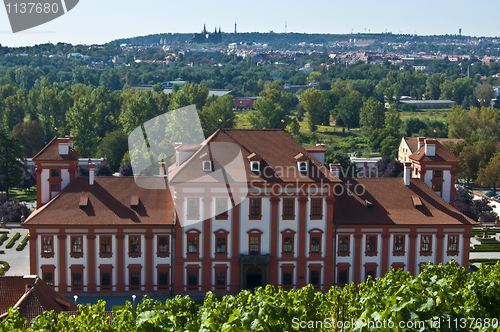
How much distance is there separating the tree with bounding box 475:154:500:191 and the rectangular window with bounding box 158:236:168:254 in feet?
216

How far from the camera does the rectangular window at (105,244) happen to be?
53.2 meters

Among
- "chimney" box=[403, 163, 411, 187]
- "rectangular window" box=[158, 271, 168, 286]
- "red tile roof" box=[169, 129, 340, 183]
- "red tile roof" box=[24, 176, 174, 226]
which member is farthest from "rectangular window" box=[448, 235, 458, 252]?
"rectangular window" box=[158, 271, 168, 286]

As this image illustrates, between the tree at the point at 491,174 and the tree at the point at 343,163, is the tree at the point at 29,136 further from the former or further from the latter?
the tree at the point at 491,174

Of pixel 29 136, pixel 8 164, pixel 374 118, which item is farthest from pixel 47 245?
pixel 374 118

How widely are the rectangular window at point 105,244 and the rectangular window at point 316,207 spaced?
53.3ft

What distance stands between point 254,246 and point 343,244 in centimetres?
725

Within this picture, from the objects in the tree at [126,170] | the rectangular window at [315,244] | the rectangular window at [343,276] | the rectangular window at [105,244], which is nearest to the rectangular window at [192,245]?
the rectangular window at [105,244]

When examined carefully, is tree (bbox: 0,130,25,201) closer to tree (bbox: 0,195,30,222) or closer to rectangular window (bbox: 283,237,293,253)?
tree (bbox: 0,195,30,222)

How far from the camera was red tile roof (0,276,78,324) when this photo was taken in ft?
127

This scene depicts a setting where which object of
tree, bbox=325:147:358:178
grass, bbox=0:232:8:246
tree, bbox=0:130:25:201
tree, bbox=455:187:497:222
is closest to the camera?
grass, bbox=0:232:8:246

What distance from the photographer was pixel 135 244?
53.4 metres

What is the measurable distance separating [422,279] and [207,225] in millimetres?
24223

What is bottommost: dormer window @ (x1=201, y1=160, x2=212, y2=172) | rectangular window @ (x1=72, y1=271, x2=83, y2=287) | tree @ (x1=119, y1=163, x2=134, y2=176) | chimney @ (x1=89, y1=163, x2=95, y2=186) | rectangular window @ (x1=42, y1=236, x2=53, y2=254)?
rectangular window @ (x1=72, y1=271, x2=83, y2=287)

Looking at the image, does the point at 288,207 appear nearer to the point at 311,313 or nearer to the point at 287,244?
the point at 287,244
